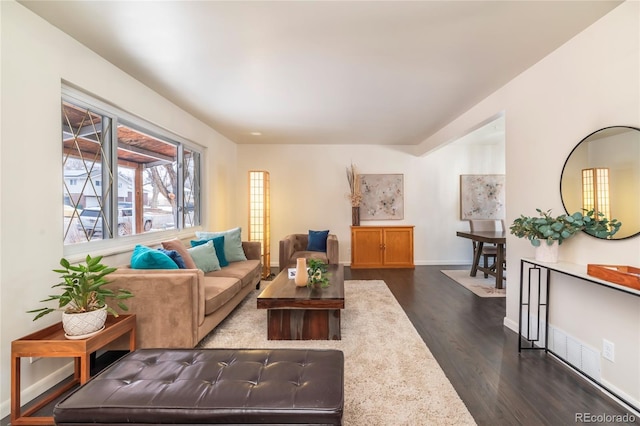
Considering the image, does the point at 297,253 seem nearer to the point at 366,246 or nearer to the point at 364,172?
the point at 366,246

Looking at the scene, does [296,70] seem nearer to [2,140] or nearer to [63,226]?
[2,140]

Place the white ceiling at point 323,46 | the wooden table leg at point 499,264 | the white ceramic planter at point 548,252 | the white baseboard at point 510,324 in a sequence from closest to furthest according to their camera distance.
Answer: the white ceiling at point 323,46, the white ceramic planter at point 548,252, the white baseboard at point 510,324, the wooden table leg at point 499,264

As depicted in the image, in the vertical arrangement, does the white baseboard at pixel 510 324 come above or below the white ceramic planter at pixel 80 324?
below

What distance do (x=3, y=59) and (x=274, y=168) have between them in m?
4.41

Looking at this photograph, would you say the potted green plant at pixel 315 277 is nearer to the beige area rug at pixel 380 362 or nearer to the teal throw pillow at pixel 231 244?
the beige area rug at pixel 380 362

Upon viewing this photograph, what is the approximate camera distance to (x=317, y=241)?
5246 mm

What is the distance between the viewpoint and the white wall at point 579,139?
1.82 metres

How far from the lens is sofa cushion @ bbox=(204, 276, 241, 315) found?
2541mm

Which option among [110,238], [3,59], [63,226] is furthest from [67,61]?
[110,238]

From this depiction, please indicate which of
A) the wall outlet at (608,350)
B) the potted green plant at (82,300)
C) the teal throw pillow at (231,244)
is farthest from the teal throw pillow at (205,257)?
the wall outlet at (608,350)

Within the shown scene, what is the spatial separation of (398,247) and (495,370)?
3607mm

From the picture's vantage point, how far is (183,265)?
2.79 metres

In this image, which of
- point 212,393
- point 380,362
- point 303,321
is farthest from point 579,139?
point 212,393

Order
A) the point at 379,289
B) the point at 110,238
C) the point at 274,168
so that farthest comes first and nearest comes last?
the point at 274,168
the point at 379,289
the point at 110,238
